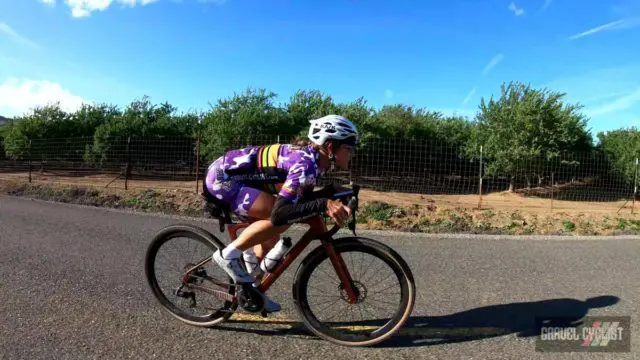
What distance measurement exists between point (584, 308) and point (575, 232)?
5.69 meters

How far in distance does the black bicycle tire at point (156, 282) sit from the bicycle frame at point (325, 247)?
→ 0.72 ft

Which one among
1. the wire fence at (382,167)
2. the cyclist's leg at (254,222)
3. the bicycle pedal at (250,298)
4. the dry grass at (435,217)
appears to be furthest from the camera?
the wire fence at (382,167)

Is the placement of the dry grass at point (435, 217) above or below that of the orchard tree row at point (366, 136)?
below

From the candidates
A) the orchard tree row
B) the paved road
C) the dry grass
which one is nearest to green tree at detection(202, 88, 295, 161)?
the orchard tree row

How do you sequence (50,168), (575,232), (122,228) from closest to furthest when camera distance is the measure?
(122,228), (575,232), (50,168)

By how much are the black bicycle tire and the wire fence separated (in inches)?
520

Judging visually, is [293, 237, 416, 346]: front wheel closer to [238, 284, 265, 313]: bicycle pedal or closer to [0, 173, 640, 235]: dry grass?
[238, 284, 265, 313]: bicycle pedal

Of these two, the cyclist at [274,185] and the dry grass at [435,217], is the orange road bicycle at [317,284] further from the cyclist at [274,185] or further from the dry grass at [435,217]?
the dry grass at [435,217]

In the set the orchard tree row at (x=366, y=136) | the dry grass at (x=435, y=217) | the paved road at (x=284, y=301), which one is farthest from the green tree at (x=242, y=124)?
the paved road at (x=284, y=301)

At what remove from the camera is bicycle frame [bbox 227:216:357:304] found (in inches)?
137

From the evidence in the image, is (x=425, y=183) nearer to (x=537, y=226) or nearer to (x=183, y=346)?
(x=537, y=226)

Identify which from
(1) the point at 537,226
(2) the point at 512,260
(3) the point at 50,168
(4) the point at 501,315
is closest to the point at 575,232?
(1) the point at 537,226

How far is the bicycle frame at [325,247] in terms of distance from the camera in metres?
3.49

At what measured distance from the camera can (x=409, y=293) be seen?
3461 millimetres
